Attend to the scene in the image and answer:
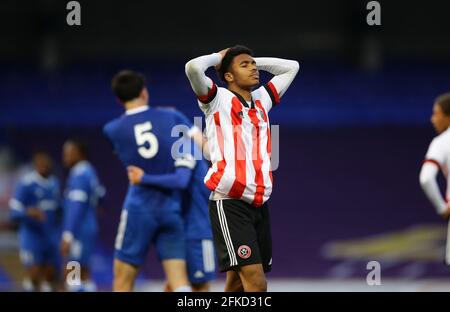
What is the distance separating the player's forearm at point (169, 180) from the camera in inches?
293

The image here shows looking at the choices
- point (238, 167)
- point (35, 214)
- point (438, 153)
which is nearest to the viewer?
point (238, 167)

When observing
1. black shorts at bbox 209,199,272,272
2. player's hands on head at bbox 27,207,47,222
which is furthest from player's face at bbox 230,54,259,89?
player's hands on head at bbox 27,207,47,222

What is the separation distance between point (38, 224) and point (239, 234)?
742cm

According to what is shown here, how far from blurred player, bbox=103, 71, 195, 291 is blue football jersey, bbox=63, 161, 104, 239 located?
10.4ft

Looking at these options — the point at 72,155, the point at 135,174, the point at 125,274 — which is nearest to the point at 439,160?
the point at 135,174

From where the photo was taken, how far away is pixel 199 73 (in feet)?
Answer: 19.8

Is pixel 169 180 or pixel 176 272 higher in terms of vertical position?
pixel 169 180

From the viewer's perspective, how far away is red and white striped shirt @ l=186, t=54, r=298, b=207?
20.2ft

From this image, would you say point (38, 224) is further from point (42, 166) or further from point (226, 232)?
point (226, 232)

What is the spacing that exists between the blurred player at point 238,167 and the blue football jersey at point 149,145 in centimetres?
126

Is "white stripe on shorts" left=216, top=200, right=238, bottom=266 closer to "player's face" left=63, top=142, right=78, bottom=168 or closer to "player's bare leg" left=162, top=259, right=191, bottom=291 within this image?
"player's bare leg" left=162, top=259, right=191, bottom=291

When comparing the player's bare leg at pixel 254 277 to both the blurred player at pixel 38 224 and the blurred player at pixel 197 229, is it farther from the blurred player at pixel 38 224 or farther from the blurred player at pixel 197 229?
the blurred player at pixel 38 224

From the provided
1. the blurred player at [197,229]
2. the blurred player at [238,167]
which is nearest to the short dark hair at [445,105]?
the blurred player at [238,167]
